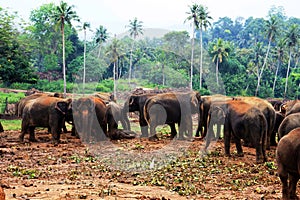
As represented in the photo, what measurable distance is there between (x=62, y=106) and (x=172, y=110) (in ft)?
15.0

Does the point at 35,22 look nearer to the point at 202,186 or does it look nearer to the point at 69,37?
the point at 69,37

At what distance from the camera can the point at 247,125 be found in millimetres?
12312

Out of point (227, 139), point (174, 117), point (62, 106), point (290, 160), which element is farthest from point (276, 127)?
point (290, 160)

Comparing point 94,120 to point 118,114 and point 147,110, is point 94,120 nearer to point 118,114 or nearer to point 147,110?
point 118,114

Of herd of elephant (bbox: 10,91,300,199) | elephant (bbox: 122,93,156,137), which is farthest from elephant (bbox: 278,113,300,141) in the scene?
elephant (bbox: 122,93,156,137)

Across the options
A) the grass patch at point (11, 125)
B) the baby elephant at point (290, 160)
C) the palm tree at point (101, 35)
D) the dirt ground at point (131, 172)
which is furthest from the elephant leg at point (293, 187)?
the palm tree at point (101, 35)

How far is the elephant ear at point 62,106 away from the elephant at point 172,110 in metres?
3.56

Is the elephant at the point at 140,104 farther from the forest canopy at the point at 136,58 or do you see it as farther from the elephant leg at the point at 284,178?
the elephant leg at the point at 284,178

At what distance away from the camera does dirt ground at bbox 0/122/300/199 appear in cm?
857

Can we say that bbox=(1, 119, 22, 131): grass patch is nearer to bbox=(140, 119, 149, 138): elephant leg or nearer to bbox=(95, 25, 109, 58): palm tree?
bbox=(140, 119, 149, 138): elephant leg

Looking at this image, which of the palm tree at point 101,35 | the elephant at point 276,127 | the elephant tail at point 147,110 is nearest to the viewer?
the elephant at point 276,127

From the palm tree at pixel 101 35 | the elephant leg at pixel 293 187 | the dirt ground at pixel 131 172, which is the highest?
the palm tree at pixel 101 35

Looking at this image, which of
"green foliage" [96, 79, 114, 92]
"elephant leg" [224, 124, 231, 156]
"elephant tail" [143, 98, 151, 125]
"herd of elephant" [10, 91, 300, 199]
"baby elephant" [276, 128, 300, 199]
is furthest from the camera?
"green foliage" [96, 79, 114, 92]

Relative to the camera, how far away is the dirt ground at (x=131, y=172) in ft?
28.1
